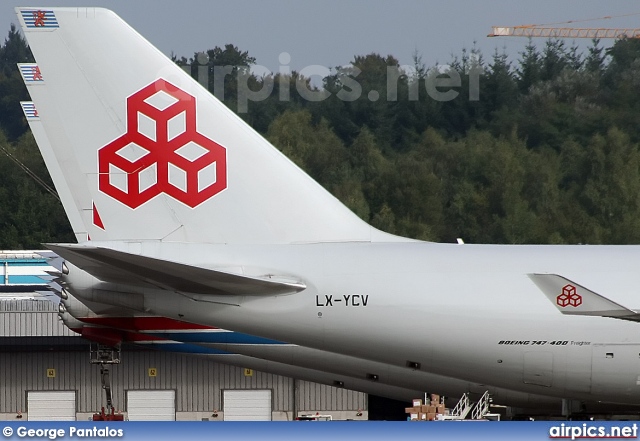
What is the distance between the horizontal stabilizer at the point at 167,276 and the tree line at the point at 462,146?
29994 mm

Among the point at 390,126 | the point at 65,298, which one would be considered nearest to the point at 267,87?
the point at 390,126

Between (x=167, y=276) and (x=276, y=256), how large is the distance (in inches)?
79.0

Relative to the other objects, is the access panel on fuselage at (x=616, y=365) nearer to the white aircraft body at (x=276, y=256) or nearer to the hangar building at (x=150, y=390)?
the white aircraft body at (x=276, y=256)

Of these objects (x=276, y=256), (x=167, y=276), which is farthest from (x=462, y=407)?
(x=167, y=276)

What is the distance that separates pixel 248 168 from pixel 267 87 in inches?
1999

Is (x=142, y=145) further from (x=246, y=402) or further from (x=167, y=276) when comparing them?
(x=246, y=402)

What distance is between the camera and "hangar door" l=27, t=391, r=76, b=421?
116ft

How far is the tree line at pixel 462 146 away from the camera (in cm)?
5228

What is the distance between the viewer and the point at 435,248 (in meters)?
20.7

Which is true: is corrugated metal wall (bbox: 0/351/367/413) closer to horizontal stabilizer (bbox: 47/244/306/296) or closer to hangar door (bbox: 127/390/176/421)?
hangar door (bbox: 127/390/176/421)

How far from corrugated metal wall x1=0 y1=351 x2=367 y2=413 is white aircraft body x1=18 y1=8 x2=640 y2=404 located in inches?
600

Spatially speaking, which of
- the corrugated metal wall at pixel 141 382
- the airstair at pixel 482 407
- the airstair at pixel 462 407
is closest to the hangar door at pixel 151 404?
the corrugated metal wall at pixel 141 382

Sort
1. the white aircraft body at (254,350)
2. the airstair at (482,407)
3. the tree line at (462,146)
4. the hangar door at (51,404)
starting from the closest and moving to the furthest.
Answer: the airstair at (482,407) < the white aircraft body at (254,350) < the hangar door at (51,404) < the tree line at (462,146)

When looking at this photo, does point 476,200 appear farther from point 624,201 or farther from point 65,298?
point 65,298
